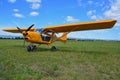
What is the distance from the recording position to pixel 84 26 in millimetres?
14836

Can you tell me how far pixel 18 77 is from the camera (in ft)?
18.6

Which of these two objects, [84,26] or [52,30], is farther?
[52,30]

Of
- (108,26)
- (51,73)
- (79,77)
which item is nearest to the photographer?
(79,77)

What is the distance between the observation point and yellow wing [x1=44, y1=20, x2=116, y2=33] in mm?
13268

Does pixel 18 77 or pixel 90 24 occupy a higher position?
pixel 90 24

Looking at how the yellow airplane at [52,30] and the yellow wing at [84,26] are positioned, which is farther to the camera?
the yellow airplane at [52,30]

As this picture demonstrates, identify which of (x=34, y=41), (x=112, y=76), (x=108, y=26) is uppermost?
(x=108, y=26)

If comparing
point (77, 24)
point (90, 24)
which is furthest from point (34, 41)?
point (90, 24)

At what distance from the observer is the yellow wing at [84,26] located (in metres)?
13.3

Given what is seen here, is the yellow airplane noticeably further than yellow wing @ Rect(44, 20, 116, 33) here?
Yes

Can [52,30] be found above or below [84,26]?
below

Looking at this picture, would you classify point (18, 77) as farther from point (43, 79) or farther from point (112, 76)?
point (112, 76)

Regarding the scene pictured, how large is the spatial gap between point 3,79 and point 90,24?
9.67 m

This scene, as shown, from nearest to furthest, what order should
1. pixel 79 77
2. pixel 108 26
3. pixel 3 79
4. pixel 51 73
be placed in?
pixel 3 79 < pixel 79 77 < pixel 51 73 < pixel 108 26
